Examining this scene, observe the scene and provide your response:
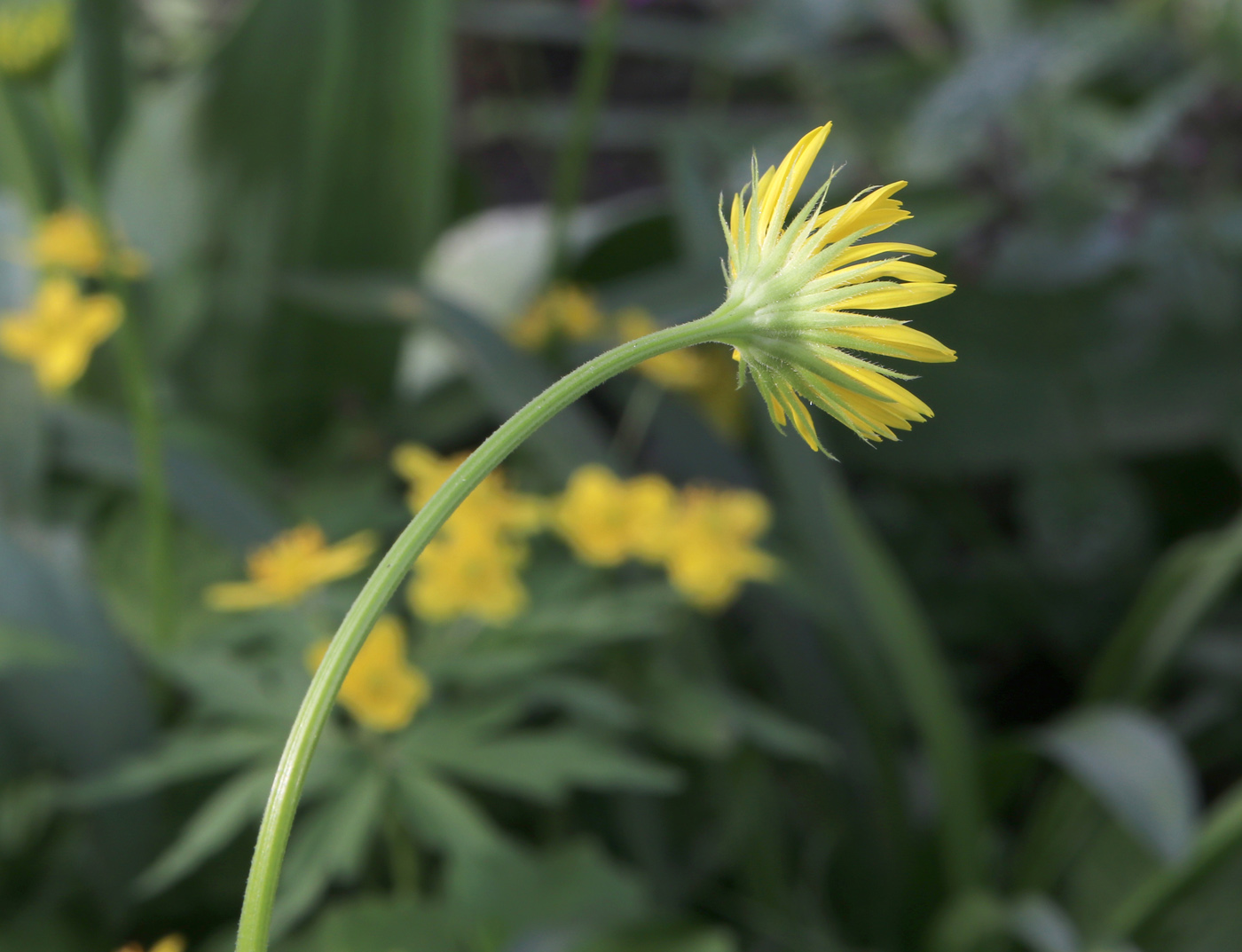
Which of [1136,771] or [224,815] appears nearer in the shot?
[224,815]

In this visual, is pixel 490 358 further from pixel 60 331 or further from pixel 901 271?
pixel 901 271

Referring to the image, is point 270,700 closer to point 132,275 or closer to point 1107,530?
point 132,275

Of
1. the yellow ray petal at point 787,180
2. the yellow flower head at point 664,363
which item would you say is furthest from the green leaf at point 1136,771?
the yellow ray petal at point 787,180

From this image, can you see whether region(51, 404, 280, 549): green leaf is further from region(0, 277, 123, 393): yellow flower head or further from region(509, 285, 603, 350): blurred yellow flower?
region(509, 285, 603, 350): blurred yellow flower

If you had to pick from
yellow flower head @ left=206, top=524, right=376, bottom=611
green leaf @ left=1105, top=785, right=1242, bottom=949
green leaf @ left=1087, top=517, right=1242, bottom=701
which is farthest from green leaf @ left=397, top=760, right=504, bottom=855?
green leaf @ left=1087, top=517, right=1242, bottom=701

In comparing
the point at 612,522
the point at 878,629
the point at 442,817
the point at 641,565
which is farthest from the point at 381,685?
the point at 878,629

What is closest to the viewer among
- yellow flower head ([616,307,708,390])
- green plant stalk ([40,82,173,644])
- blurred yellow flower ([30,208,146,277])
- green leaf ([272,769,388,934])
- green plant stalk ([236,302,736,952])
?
green plant stalk ([236,302,736,952])
